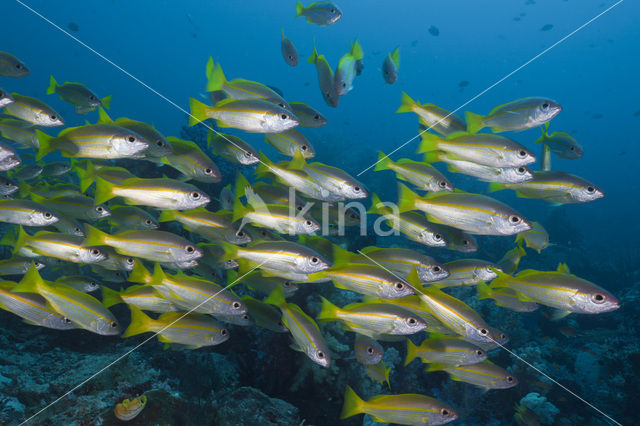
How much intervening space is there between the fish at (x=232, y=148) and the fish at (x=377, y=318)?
1922 millimetres

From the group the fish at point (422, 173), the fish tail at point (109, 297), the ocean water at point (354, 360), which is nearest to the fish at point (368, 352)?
the ocean water at point (354, 360)

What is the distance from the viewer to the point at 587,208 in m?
33.0

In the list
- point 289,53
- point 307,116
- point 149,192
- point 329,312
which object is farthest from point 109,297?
point 289,53

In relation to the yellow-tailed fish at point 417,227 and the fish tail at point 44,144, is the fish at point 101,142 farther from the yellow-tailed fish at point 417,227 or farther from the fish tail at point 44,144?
the yellow-tailed fish at point 417,227

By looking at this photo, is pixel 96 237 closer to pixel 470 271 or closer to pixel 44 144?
pixel 44 144

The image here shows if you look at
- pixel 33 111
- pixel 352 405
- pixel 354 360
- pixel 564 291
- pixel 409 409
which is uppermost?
pixel 33 111

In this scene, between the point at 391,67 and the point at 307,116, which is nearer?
the point at 307,116

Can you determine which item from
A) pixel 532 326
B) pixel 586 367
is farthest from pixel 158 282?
pixel 532 326

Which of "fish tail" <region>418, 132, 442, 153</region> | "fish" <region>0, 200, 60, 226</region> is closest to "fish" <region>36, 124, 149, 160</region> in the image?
"fish" <region>0, 200, 60, 226</region>

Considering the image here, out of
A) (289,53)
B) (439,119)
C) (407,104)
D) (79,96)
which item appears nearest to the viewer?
(439,119)

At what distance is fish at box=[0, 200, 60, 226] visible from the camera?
336 centimetres

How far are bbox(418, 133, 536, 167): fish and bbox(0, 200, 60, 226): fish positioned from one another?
412 centimetres

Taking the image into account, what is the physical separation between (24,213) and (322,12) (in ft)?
17.3

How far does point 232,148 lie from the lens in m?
3.88
